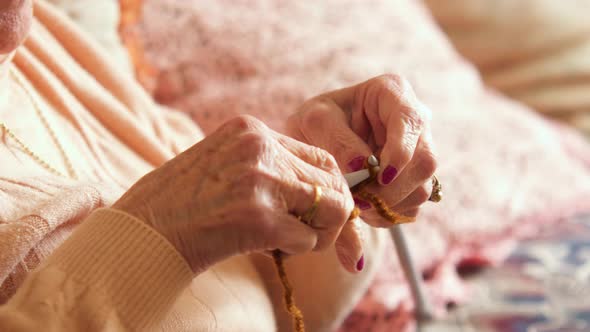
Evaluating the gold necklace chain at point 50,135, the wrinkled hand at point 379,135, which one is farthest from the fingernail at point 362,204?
the gold necklace chain at point 50,135

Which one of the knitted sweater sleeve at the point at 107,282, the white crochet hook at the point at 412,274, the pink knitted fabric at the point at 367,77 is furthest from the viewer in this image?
the pink knitted fabric at the point at 367,77

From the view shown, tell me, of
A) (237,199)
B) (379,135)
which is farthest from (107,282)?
(379,135)

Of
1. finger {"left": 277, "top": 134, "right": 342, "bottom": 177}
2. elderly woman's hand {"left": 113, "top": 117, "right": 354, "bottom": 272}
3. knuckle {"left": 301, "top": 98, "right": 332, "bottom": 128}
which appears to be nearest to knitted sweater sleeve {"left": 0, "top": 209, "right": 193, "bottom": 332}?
elderly woman's hand {"left": 113, "top": 117, "right": 354, "bottom": 272}

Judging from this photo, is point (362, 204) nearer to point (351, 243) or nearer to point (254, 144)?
point (351, 243)

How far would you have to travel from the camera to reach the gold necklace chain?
723mm

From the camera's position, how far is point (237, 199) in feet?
1.78

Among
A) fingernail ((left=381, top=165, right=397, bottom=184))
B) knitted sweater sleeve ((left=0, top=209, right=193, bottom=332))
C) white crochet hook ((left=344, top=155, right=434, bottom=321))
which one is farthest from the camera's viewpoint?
white crochet hook ((left=344, top=155, right=434, bottom=321))

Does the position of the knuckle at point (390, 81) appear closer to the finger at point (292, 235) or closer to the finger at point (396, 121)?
the finger at point (396, 121)

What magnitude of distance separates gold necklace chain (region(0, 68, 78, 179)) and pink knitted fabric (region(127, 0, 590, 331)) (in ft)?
1.21

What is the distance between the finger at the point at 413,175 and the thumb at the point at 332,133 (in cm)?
4

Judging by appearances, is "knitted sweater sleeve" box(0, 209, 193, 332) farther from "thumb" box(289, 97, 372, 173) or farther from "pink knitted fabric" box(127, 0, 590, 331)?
"pink knitted fabric" box(127, 0, 590, 331)

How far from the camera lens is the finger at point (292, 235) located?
555 mm

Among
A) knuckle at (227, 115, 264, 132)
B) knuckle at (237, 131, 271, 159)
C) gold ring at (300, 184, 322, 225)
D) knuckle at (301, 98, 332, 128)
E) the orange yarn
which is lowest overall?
the orange yarn

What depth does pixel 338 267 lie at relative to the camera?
33.4 inches
